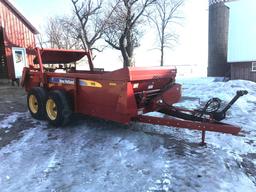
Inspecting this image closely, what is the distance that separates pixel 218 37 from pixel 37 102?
1857cm

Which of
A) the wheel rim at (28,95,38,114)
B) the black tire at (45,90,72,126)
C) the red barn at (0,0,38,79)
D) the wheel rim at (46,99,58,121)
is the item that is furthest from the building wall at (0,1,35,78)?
the black tire at (45,90,72,126)

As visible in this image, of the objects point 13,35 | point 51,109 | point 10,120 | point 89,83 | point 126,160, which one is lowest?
point 126,160

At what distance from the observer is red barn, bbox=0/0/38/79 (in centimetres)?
1666

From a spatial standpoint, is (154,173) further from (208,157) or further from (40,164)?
(40,164)

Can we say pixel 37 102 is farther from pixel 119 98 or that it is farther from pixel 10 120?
pixel 119 98

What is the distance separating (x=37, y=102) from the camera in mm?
7156

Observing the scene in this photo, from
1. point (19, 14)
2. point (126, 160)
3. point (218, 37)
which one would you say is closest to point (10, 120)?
point (126, 160)

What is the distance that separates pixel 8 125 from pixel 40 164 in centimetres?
278

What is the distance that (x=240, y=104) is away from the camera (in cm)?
860

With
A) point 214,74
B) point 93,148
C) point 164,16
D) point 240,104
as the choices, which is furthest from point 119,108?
point 164,16

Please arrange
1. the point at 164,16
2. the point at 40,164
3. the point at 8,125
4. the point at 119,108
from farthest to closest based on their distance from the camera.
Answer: the point at 164,16 → the point at 8,125 → the point at 119,108 → the point at 40,164

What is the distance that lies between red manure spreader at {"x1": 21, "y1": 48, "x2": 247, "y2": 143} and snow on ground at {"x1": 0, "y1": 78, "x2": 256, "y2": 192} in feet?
1.40

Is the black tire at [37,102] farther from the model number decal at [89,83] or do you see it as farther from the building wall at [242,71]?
the building wall at [242,71]

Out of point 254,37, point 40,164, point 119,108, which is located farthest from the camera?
point 254,37
